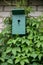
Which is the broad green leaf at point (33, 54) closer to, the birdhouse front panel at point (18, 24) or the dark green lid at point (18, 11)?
the birdhouse front panel at point (18, 24)

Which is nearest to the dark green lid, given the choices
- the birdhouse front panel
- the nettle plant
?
the birdhouse front panel

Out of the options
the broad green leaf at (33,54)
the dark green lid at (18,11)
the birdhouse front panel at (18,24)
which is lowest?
the broad green leaf at (33,54)

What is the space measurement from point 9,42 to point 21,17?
0.41 m

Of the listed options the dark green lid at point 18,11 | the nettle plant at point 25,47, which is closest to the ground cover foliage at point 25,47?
the nettle plant at point 25,47

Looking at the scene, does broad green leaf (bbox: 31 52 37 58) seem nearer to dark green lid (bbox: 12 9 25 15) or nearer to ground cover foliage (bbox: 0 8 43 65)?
ground cover foliage (bbox: 0 8 43 65)

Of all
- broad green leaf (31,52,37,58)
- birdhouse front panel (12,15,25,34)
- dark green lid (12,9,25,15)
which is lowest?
broad green leaf (31,52,37,58)

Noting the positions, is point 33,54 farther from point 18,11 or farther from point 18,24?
point 18,11

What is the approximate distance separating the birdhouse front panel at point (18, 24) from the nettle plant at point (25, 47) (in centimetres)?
9

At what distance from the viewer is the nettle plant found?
328cm

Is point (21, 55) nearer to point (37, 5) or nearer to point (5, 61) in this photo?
point (5, 61)

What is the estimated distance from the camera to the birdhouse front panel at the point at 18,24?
3.37 meters

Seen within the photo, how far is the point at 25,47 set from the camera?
3336 millimetres

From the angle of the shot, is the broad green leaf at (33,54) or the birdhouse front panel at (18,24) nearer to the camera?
the broad green leaf at (33,54)

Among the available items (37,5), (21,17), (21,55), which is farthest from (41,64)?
(37,5)
